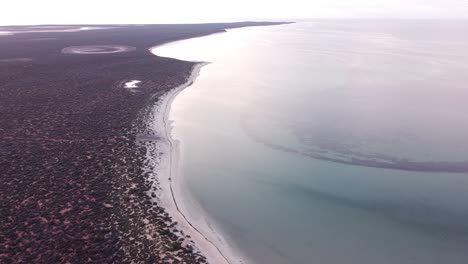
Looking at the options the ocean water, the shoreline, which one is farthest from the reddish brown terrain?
the ocean water

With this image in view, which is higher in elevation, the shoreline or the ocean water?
the shoreline

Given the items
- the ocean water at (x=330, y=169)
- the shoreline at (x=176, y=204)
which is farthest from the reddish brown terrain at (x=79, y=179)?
the ocean water at (x=330, y=169)

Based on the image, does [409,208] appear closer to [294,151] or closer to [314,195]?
[314,195]

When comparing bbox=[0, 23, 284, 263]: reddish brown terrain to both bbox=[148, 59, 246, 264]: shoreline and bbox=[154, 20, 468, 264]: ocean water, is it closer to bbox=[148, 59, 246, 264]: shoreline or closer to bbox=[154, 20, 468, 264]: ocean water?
bbox=[148, 59, 246, 264]: shoreline

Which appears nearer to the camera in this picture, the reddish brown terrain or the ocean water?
the reddish brown terrain

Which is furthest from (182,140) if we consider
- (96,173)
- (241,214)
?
(241,214)
